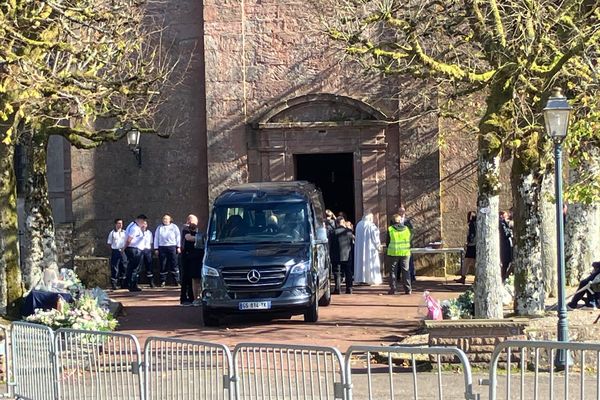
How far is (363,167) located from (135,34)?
7.86 meters

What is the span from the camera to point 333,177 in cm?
3062

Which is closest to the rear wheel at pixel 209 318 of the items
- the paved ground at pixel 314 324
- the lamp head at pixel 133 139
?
the paved ground at pixel 314 324

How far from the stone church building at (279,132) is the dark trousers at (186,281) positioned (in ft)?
19.3

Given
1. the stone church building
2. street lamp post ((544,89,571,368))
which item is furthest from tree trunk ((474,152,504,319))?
the stone church building

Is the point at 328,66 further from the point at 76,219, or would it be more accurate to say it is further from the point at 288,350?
the point at 288,350

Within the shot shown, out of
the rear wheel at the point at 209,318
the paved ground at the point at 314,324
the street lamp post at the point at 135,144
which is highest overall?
the street lamp post at the point at 135,144

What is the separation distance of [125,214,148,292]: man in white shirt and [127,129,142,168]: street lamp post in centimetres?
175

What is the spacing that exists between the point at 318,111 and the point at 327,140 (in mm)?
753

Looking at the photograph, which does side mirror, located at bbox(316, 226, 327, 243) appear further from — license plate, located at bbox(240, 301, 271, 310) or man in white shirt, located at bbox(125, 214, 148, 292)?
man in white shirt, located at bbox(125, 214, 148, 292)

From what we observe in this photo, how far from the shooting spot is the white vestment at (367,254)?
2505 cm

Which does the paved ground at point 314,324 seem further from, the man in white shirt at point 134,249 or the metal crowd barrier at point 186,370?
the metal crowd barrier at point 186,370

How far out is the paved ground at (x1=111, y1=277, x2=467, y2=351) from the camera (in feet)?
57.1

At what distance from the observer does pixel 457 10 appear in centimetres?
1917

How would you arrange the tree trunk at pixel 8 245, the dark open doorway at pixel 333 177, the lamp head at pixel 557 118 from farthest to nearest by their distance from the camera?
1. the dark open doorway at pixel 333 177
2. the tree trunk at pixel 8 245
3. the lamp head at pixel 557 118
